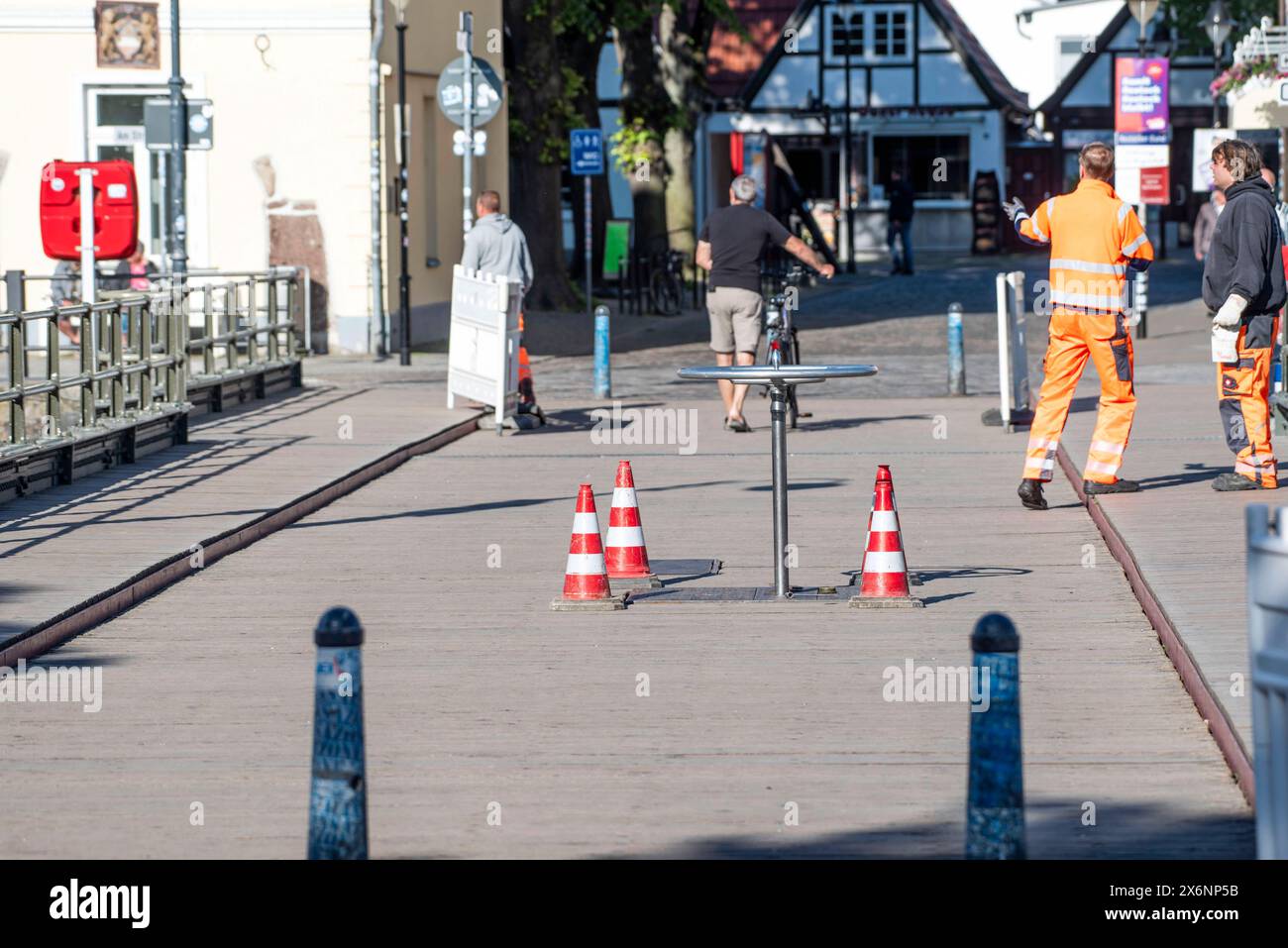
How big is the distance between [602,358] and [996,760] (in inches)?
619

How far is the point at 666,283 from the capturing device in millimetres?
34000

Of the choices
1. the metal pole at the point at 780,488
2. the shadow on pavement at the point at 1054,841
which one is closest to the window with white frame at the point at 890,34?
the metal pole at the point at 780,488

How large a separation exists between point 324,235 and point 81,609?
54.8 ft

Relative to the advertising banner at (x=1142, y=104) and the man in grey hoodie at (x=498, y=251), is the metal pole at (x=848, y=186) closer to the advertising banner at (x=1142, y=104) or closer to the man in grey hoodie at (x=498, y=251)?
the advertising banner at (x=1142, y=104)

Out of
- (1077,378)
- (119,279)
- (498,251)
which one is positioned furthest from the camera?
(119,279)

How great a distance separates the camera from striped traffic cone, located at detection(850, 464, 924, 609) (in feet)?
32.3

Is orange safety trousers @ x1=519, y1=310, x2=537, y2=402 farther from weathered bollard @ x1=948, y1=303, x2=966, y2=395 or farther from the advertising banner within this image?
the advertising banner

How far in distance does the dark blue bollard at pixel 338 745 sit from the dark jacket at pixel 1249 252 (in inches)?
340

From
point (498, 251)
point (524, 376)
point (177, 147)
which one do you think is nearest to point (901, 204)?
point (177, 147)

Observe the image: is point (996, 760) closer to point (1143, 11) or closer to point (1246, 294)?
point (1246, 294)

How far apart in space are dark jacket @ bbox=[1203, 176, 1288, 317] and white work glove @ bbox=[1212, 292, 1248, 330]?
78mm

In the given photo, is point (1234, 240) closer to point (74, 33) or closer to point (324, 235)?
point (324, 235)

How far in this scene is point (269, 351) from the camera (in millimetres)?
21203

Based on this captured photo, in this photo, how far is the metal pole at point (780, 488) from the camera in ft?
32.5
